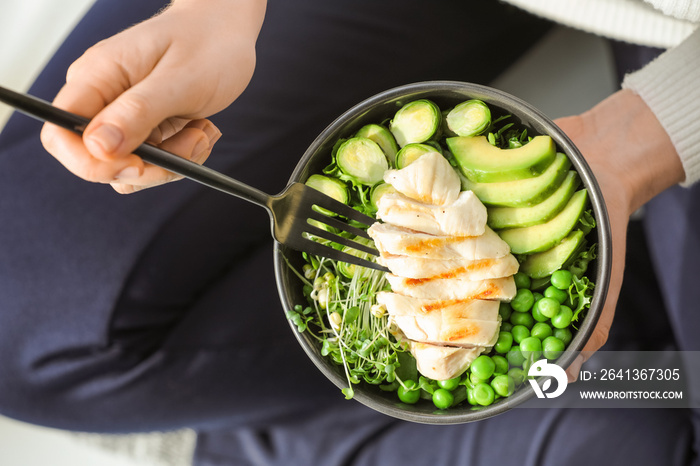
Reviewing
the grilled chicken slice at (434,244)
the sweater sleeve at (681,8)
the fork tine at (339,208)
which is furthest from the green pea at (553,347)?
the sweater sleeve at (681,8)

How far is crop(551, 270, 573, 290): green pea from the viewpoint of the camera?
118 centimetres

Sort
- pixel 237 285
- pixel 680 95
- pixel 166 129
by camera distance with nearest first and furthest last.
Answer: pixel 166 129, pixel 680 95, pixel 237 285

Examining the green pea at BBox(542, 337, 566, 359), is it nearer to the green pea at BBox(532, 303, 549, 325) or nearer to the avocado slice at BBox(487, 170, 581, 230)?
the green pea at BBox(532, 303, 549, 325)

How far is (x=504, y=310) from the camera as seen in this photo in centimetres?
130

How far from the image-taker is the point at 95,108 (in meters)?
0.97

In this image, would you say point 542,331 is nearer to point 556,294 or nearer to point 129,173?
point 556,294

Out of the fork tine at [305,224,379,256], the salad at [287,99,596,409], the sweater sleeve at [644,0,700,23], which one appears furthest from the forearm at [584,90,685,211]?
the fork tine at [305,224,379,256]

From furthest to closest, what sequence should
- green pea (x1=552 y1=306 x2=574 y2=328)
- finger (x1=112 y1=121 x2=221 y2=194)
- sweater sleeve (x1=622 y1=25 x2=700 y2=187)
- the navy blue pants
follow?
the navy blue pants
sweater sleeve (x1=622 y1=25 x2=700 y2=187)
green pea (x1=552 y1=306 x2=574 y2=328)
finger (x1=112 y1=121 x2=221 y2=194)

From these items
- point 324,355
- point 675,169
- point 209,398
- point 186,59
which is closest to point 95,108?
point 186,59

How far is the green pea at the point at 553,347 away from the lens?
3.88ft

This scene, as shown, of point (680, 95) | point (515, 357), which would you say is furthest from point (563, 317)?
point (680, 95)

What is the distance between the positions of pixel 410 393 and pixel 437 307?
21 cm

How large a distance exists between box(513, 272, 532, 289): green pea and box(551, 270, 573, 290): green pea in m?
0.09

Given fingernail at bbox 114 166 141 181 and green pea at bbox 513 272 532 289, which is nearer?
fingernail at bbox 114 166 141 181
